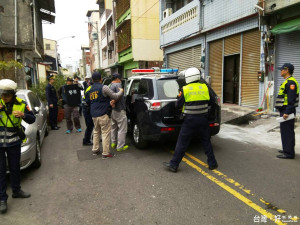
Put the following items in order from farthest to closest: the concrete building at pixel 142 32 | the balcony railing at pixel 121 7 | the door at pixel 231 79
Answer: the balcony railing at pixel 121 7 → the concrete building at pixel 142 32 → the door at pixel 231 79

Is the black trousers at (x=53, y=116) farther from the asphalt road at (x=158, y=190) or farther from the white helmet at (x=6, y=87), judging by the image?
the white helmet at (x=6, y=87)

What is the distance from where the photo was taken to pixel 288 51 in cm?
844

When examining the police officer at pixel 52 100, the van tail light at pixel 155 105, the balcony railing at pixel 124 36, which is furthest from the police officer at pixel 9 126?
the balcony railing at pixel 124 36

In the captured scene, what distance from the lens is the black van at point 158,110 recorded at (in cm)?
497

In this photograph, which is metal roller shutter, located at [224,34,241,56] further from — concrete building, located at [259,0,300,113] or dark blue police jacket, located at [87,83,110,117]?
dark blue police jacket, located at [87,83,110,117]

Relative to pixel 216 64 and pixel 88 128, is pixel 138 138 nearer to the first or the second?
pixel 88 128

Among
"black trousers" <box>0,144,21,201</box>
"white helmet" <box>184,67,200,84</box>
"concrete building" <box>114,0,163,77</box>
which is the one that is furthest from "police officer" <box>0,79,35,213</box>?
"concrete building" <box>114,0,163,77</box>

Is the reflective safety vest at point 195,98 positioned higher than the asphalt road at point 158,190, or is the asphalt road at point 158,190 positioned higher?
the reflective safety vest at point 195,98

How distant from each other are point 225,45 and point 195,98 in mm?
8061

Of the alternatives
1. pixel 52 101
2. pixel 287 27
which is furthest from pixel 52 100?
pixel 287 27

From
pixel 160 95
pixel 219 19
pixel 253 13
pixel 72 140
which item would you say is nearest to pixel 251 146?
pixel 160 95

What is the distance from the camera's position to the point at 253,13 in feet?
29.8

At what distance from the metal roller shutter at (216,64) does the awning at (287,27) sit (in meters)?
3.40

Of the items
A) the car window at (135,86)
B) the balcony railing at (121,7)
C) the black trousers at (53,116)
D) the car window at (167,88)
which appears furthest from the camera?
the balcony railing at (121,7)
